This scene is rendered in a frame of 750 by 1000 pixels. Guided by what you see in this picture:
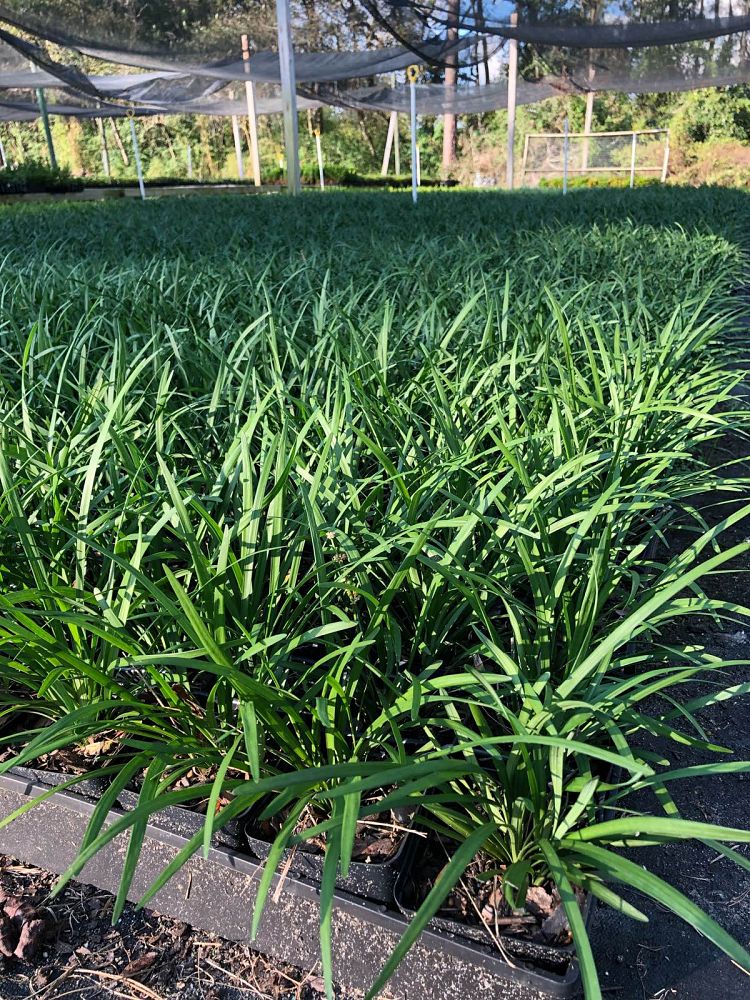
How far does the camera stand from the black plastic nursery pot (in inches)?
28.7

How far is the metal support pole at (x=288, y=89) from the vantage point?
838cm

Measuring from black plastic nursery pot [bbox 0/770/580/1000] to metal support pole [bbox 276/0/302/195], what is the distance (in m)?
9.16

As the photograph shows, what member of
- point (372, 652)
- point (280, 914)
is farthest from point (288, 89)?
point (280, 914)

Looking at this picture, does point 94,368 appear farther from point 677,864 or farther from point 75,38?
point 75,38

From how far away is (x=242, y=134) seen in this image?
31.5 meters

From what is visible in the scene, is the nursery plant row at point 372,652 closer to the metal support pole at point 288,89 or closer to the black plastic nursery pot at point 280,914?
the black plastic nursery pot at point 280,914

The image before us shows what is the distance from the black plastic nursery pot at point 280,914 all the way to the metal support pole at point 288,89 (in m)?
9.16

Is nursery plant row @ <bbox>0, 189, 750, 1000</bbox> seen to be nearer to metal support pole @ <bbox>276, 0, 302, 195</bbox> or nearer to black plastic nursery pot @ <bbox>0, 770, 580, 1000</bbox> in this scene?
black plastic nursery pot @ <bbox>0, 770, 580, 1000</bbox>

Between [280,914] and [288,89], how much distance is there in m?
9.62

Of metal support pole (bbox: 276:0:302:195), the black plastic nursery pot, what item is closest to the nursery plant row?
the black plastic nursery pot

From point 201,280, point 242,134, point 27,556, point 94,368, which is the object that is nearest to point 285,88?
point 201,280

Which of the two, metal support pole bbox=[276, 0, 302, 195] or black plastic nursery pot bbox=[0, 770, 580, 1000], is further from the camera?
metal support pole bbox=[276, 0, 302, 195]

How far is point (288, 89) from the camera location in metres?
8.86

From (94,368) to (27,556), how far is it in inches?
36.5
